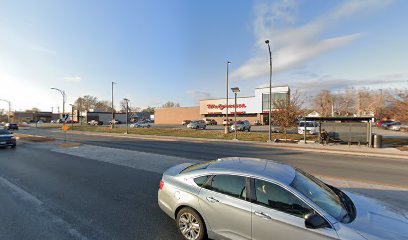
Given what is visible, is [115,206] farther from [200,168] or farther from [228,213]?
[228,213]

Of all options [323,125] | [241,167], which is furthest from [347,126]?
[241,167]

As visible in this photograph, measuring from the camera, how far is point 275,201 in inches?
117

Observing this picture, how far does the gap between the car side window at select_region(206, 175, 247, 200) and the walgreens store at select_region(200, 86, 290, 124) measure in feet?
164

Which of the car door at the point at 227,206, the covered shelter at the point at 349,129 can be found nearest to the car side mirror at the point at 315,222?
the car door at the point at 227,206

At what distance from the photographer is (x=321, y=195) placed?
314cm

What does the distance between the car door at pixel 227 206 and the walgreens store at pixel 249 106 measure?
49985 millimetres

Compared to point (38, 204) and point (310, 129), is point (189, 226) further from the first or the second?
point (310, 129)

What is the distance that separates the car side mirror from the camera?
255cm

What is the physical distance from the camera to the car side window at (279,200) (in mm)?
2789

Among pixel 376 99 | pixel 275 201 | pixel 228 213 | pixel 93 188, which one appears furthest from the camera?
pixel 376 99

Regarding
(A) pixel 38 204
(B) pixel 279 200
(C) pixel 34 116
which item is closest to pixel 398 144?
(B) pixel 279 200

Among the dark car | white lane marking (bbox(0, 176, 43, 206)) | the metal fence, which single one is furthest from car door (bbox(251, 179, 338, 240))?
the dark car

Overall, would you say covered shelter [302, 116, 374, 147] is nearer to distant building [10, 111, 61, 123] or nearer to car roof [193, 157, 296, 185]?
car roof [193, 157, 296, 185]

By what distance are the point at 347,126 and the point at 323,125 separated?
1.77 meters
